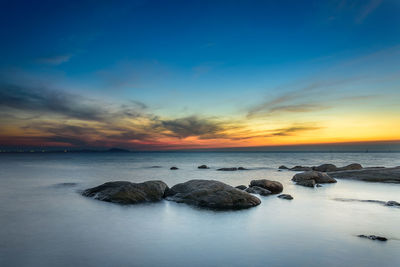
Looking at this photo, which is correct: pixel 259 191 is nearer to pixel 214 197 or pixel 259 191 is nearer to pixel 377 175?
pixel 214 197

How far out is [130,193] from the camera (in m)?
14.7

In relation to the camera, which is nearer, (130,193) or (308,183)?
(130,193)

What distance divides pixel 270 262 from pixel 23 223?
10.2 m

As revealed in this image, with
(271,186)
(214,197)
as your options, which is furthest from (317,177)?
(214,197)

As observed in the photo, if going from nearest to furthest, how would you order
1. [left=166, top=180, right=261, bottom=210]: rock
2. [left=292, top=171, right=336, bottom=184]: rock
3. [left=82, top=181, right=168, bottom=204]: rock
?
1. [left=166, top=180, right=261, bottom=210]: rock
2. [left=82, top=181, right=168, bottom=204]: rock
3. [left=292, top=171, right=336, bottom=184]: rock

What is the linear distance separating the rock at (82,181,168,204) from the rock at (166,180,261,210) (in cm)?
91

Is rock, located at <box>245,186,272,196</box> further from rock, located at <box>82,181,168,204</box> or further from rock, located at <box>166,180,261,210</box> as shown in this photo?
rock, located at <box>82,181,168,204</box>

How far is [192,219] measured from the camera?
11.1m

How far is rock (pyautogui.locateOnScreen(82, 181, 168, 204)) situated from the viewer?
14.5 metres

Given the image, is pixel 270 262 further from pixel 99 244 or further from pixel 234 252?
pixel 99 244

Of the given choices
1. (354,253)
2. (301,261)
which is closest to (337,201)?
(354,253)

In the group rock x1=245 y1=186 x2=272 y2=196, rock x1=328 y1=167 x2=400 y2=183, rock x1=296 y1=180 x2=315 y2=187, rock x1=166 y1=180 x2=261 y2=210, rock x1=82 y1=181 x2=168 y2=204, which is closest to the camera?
rock x1=166 y1=180 x2=261 y2=210

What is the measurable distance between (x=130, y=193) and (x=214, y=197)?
16.3 feet

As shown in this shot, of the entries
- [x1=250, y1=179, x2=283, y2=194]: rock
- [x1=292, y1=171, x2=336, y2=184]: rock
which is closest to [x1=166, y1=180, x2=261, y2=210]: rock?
[x1=250, y1=179, x2=283, y2=194]: rock
